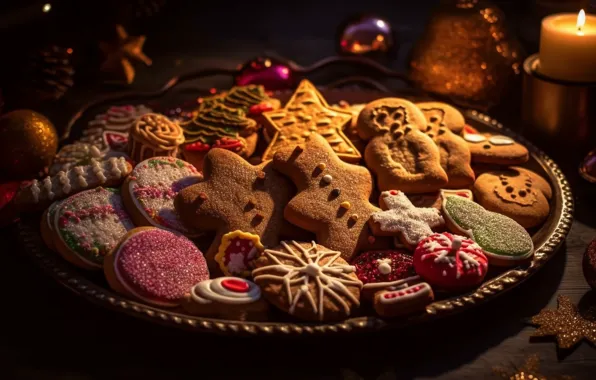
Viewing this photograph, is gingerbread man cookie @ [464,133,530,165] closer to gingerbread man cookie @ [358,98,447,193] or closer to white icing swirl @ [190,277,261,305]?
gingerbread man cookie @ [358,98,447,193]

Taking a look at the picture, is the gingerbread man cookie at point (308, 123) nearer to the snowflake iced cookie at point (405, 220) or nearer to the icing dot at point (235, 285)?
the snowflake iced cookie at point (405, 220)

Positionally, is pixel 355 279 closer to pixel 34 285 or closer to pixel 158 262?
pixel 158 262

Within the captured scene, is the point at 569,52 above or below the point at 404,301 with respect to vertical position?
above

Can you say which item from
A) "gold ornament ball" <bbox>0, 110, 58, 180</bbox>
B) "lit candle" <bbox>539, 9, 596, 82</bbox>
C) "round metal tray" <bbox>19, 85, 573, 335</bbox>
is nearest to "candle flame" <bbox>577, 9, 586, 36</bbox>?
"lit candle" <bbox>539, 9, 596, 82</bbox>

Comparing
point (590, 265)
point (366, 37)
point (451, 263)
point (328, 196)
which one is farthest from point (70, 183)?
point (366, 37)

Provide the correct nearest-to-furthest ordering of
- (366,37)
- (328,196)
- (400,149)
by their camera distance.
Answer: (328,196), (400,149), (366,37)

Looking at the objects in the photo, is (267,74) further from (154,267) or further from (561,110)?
(154,267)
